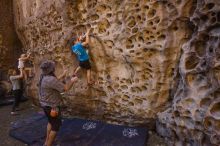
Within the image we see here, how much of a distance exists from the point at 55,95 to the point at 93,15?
71.8 inches

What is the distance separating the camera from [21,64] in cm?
A: 750

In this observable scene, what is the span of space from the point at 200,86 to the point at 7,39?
23.3 ft

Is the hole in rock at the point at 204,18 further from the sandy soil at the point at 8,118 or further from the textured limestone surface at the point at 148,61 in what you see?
the sandy soil at the point at 8,118

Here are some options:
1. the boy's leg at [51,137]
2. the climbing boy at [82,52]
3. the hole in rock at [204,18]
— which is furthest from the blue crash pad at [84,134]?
the hole in rock at [204,18]

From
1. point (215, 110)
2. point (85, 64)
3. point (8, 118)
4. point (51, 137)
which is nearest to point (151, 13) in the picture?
point (85, 64)

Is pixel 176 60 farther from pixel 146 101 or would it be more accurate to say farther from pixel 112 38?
pixel 112 38

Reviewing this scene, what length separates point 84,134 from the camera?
16.6ft

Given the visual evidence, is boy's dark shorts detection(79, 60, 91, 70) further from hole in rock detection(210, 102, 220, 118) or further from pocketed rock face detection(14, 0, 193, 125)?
hole in rock detection(210, 102, 220, 118)

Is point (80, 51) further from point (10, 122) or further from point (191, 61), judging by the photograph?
point (10, 122)

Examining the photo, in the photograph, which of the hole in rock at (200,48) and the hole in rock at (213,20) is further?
the hole in rock at (200,48)

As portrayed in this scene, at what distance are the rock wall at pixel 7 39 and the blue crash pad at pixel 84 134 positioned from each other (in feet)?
12.2

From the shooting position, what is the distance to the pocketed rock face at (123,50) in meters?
4.50

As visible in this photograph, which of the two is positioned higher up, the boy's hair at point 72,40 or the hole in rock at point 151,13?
the hole in rock at point 151,13

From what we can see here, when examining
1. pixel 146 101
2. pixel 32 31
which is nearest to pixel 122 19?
pixel 146 101
